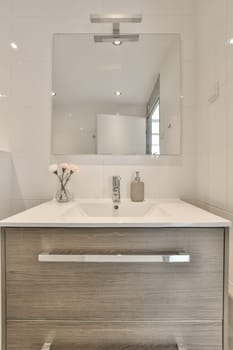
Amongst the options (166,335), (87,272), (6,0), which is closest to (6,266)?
(87,272)

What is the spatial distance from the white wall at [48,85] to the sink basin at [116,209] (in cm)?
13

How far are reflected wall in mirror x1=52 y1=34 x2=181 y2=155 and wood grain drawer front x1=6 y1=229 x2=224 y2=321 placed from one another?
2.36 ft

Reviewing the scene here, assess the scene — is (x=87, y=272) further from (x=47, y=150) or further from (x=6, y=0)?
(x=6, y=0)

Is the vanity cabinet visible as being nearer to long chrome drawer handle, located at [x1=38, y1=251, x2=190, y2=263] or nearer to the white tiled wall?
long chrome drawer handle, located at [x1=38, y1=251, x2=190, y2=263]

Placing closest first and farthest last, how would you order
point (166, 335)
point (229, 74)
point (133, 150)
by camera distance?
point (166, 335) < point (229, 74) < point (133, 150)

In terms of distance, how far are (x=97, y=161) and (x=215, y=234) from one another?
798 millimetres

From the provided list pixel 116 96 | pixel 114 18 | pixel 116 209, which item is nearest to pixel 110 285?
pixel 116 209

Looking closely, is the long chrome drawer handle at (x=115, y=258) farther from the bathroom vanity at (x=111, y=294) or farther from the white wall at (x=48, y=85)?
the white wall at (x=48, y=85)

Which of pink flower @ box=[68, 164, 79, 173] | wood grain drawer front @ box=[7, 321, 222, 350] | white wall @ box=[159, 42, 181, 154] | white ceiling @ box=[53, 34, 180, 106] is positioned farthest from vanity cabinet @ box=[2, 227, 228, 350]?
white ceiling @ box=[53, 34, 180, 106]

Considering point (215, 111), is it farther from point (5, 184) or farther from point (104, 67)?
point (5, 184)

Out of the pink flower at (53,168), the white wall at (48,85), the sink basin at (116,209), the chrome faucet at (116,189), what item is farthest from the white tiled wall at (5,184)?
the chrome faucet at (116,189)

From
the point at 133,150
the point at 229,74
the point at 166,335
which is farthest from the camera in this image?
the point at 133,150

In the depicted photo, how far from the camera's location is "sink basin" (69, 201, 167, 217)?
130 centimetres

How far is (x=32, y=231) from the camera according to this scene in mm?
824
